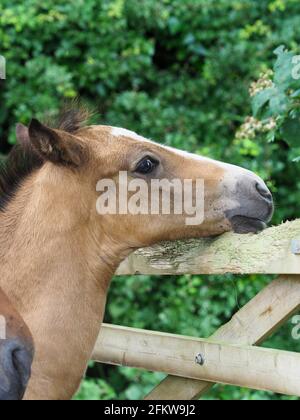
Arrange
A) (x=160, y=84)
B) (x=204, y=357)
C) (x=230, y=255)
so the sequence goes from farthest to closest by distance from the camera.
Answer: (x=160, y=84) → (x=204, y=357) → (x=230, y=255)

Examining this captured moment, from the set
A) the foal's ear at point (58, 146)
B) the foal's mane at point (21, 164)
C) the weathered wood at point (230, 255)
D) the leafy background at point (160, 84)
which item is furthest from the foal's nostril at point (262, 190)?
the leafy background at point (160, 84)

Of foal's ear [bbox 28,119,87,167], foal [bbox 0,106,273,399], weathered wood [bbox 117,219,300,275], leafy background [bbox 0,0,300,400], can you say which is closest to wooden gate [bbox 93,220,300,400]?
weathered wood [bbox 117,219,300,275]

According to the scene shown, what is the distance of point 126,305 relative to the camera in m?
6.16

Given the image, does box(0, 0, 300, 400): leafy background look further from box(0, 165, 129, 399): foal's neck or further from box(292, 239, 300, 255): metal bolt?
box(292, 239, 300, 255): metal bolt

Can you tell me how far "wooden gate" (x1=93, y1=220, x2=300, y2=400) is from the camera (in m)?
2.66

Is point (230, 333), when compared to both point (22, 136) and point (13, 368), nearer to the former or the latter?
point (13, 368)

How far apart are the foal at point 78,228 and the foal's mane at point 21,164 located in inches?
4.2

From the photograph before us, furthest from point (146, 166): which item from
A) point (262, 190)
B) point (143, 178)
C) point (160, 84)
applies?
point (160, 84)

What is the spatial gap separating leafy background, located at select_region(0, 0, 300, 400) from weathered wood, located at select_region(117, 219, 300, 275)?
8.78ft

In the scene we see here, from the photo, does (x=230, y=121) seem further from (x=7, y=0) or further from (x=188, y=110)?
(x=7, y=0)

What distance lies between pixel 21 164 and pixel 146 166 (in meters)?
0.54

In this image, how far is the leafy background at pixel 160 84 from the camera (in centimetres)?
602

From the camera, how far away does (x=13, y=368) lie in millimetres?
2451

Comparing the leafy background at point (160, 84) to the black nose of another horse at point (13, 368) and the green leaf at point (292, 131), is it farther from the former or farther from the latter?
the black nose of another horse at point (13, 368)
